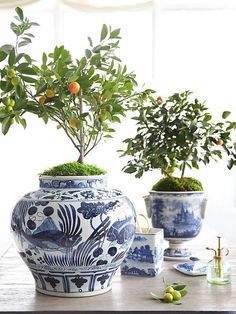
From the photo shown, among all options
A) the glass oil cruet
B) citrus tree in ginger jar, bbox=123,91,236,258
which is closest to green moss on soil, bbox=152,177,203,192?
citrus tree in ginger jar, bbox=123,91,236,258

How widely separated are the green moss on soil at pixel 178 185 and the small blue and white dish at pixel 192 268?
23 cm

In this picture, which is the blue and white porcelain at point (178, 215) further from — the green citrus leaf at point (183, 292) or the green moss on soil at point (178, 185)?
the green citrus leaf at point (183, 292)

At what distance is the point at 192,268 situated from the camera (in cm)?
142

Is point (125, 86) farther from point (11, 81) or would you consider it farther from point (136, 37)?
point (136, 37)

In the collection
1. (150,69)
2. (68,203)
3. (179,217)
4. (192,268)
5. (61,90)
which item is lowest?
(192,268)

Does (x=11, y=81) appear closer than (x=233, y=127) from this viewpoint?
Yes

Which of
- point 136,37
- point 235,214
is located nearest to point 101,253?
point 235,214

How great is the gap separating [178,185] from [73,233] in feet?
1.96

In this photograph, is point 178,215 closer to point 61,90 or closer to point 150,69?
point 61,90

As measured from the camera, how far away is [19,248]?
118 cm

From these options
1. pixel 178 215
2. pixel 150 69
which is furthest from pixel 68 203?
pixel 150 69

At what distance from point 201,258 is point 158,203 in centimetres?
22

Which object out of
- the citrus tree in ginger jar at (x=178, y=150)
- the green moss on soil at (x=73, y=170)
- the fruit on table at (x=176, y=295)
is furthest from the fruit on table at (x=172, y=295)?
the citrus tree in ginger jar at (x=178, y=150)

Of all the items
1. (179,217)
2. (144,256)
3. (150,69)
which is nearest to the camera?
(144,256)
